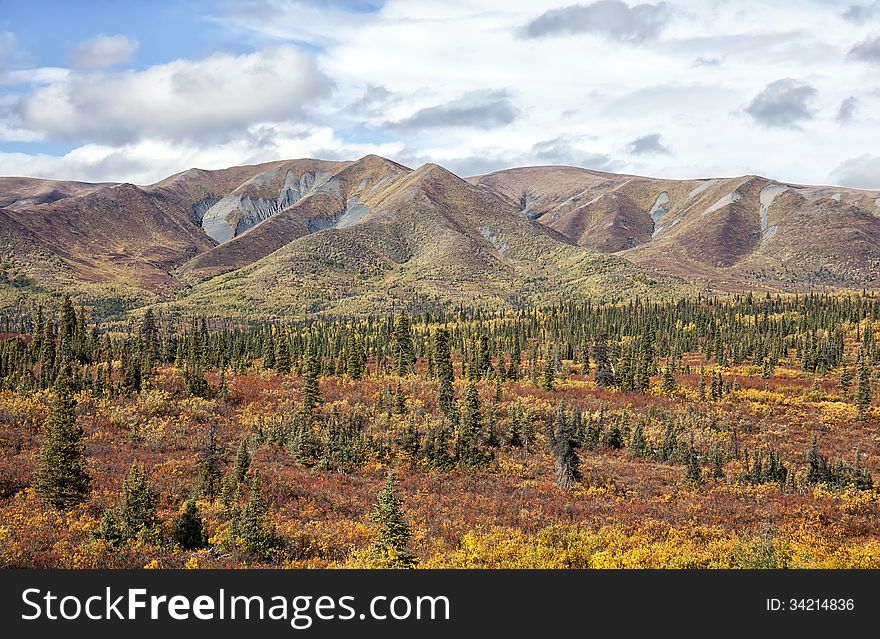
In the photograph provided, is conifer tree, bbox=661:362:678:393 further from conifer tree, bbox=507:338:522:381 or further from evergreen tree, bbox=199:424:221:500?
evergreen tree, bbox=199:424:221:500

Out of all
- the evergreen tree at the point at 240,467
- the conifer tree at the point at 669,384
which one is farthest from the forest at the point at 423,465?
the conifer tree at the point at 669,384

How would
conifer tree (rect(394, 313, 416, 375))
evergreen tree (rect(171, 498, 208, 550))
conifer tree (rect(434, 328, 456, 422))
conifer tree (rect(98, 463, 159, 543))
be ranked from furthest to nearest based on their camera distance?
1. conifer tree (rect(394, 313, 416, 375))
2. conifer tree (rect(434, 328, 456, 422))
3. evergreen tree (rect(171, 498, 208, 550))
4. conifer tree (rect(98, 463, 159, 543))

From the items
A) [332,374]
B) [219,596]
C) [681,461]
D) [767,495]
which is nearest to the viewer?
[219,596]

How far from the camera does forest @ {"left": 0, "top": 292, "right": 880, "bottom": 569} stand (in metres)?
26.8

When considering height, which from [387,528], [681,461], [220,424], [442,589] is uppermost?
[442,589]

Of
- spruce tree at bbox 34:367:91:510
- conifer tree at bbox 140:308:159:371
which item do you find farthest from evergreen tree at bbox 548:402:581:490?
conifer tree at bbox 140:308:159:371

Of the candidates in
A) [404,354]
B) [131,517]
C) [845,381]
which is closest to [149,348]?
[404,354]

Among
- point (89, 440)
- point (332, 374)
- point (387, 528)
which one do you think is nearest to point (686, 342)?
point (332, 374)

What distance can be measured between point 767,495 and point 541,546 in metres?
29.2

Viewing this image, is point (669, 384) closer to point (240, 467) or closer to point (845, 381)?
point (845, 381)

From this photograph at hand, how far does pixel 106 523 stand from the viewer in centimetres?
2689

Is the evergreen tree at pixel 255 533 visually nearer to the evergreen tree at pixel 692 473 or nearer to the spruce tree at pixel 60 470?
the spruce tree at pixel 60 470

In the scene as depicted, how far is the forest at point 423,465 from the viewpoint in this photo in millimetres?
26766

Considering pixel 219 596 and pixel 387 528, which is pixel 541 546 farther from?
pixel 219 596
